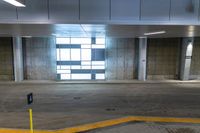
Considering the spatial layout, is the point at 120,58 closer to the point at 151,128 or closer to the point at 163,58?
the point at 163,58

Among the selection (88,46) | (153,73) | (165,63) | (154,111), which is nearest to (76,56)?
(88,46)

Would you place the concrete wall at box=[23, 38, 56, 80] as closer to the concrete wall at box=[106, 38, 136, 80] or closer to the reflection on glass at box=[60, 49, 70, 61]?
the reflection on glass at box=[60, 49, 70, 61]

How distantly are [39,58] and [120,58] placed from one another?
762cm

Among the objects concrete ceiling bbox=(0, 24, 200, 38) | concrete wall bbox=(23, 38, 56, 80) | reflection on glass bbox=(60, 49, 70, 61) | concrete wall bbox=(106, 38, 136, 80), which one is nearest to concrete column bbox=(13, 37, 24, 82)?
concrete wall bbox=(23, 38, 56, 80)

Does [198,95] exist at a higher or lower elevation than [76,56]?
lower

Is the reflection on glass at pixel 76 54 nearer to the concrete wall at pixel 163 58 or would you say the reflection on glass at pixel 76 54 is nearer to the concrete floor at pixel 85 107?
the concrete floor at pixel 85 107

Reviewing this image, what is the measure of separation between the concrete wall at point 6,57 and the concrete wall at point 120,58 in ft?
29.3

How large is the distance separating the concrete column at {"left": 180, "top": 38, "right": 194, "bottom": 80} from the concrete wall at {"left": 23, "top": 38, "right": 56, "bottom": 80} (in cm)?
1186

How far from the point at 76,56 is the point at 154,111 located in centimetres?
959

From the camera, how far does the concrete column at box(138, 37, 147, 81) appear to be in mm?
14609

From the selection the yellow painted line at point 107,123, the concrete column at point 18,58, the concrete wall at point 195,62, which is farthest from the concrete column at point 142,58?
the concrete column at point 18,58

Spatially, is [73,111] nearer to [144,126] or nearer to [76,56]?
[144,126]

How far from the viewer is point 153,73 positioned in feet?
51.0

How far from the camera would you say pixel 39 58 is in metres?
15.1
